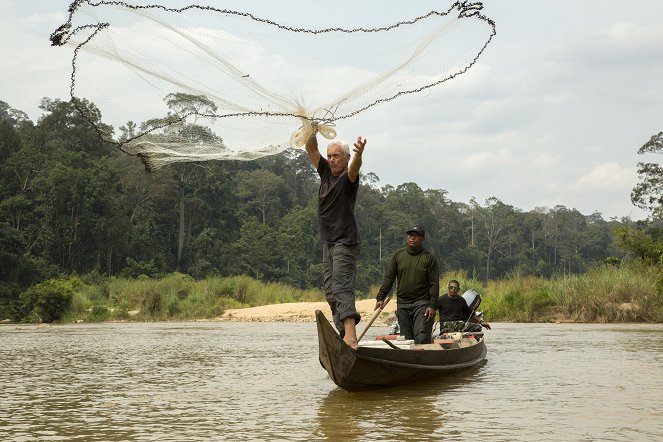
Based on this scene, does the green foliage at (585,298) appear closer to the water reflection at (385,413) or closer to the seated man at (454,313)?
the seated man at (454,313)

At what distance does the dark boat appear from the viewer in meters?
8.21

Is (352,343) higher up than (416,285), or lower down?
lower down

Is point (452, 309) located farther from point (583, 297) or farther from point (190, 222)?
point (190, 222)

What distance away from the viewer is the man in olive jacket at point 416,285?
10008 mm

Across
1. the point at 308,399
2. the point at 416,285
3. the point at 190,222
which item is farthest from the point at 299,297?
the point at 308,399

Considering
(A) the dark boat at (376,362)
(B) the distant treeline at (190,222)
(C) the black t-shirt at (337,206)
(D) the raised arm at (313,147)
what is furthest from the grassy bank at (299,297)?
(D) the raised arm at (313,147)

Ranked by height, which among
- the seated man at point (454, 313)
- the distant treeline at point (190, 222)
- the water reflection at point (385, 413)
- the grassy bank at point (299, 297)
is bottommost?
the water reflection at point (385, 413)

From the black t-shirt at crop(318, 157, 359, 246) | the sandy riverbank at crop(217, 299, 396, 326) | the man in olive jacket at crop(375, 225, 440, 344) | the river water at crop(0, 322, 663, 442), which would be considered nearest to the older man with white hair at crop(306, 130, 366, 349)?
the black t-shirt at crop(318, 157, 359, 246)

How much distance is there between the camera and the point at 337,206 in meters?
8.30

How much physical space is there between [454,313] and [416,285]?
3608 mm

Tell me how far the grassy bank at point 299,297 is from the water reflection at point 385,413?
17.6m

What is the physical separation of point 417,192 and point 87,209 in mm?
38175

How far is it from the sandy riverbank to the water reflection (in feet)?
74.4

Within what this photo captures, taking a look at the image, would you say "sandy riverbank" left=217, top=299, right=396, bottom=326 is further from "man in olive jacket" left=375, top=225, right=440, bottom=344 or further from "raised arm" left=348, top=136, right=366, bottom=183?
"raised arm" left=348, top=136, right=366, bottom=183
